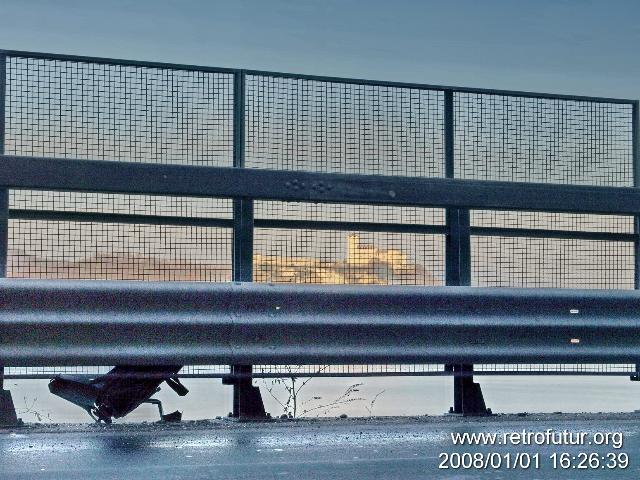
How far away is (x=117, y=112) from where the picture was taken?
852 centimetres

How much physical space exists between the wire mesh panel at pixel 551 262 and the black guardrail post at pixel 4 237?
307 centimetres

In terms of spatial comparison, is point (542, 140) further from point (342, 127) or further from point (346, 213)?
point (346, 213)

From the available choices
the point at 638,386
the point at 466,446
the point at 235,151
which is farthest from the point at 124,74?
the point at 638,386

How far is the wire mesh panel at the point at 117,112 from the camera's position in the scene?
8273mm

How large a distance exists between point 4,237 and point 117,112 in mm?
1135

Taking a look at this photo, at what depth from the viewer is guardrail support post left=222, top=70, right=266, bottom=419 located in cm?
825

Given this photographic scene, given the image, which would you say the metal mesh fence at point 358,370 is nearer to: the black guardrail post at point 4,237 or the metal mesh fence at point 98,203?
the black guardrail post at point 4,237

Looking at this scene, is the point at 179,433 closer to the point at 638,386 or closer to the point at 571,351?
the point at 571,351

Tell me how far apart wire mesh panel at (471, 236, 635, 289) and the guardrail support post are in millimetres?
1572

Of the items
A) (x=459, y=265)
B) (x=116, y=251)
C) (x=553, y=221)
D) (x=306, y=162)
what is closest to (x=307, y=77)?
(x=306, y=162)

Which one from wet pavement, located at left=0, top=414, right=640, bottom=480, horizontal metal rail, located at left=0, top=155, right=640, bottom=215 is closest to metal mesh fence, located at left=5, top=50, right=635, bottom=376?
horizontal metal rail, located at left=0, top=155, right=640, bottom=215

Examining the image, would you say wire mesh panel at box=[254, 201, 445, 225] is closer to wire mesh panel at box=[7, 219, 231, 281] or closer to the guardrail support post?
the guardrail support post

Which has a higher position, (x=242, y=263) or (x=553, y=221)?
(x=553, y=221)

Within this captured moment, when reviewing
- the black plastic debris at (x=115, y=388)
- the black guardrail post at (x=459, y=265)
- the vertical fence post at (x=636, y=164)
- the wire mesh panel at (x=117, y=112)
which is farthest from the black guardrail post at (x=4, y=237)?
the vertical fence post at (x=636, y=164)
